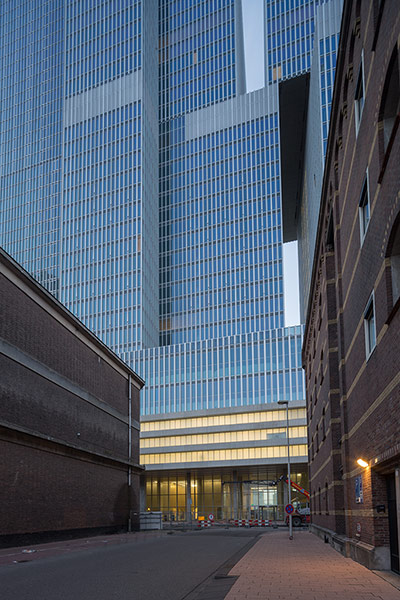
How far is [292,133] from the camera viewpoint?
118438mm

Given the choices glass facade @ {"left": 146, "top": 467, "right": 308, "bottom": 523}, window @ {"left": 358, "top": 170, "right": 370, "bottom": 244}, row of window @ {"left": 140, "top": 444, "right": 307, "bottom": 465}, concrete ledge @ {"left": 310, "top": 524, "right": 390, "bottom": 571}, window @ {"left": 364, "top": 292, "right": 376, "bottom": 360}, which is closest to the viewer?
concrete ledge @ {"left": 310, "top": 524, "right": 390, "bottom": 571}

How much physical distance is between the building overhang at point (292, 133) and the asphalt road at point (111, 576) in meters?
101

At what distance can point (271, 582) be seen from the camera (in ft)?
50.5

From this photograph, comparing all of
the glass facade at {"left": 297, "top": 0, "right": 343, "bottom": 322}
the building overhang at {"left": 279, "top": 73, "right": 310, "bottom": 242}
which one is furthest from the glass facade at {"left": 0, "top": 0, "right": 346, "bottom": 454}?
the glass facade at {"left": 297, "top": 0, "right": 343, "bottom": 322}

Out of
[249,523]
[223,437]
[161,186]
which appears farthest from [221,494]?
[161,186]

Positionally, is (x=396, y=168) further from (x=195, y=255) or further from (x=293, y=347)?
(x=195, y=255)

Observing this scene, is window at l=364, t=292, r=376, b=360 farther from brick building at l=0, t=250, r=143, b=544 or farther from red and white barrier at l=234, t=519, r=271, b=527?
red and white barrier at l=234, t=519, r=271, b=527

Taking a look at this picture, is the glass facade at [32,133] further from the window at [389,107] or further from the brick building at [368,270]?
the window at [389,107]

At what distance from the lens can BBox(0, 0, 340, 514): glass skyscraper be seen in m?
105

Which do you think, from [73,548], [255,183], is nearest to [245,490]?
[255,183]

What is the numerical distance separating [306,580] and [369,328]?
6446 mm

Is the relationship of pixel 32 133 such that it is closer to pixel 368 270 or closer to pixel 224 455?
pixel 224 455

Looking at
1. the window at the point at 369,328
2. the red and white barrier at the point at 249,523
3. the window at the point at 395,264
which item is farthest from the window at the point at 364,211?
the red and white barrier at the point at 249,523

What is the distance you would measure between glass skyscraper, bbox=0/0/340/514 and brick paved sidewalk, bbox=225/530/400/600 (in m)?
75.7
